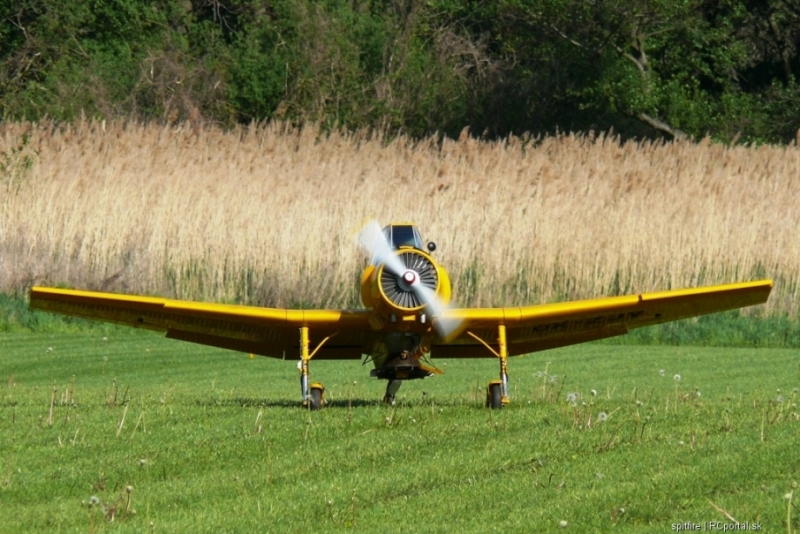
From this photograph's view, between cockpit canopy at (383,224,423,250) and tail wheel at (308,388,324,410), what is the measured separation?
1040 millimetres

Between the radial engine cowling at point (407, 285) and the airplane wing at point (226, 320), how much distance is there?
1.32ft

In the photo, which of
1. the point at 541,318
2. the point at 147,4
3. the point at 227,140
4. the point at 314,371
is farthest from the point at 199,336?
the point at 147,4

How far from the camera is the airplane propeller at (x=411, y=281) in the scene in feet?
27.8

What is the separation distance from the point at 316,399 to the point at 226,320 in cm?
94

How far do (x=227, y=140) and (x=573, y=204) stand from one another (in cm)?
513

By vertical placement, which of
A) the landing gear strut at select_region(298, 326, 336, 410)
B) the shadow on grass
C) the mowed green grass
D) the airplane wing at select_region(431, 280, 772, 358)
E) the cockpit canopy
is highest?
the cockpit canopy

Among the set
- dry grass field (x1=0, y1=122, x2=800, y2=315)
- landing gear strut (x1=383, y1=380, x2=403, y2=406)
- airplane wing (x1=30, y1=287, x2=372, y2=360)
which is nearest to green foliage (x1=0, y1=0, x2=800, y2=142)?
dry grass field (x1=0, y1=122, x2=800, y2=315)

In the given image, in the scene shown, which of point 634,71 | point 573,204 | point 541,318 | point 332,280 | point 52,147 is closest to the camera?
point 541,318

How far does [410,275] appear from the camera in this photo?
8461mm

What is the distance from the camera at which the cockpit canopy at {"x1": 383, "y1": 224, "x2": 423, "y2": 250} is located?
28.8ft

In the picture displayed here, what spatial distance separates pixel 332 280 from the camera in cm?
1593

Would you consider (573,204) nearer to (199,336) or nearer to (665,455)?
(199,336)

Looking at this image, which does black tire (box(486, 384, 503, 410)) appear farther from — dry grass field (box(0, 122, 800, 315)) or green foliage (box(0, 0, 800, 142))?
green foliage (box(0, 0, 800, 142))

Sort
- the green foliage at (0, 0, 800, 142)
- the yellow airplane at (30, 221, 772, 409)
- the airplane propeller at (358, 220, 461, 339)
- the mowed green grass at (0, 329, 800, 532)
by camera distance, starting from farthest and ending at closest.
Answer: the green foliage at (0, 0, 800, 142) < the yellow airplane at (30, 221, 772, 409) < the airplane propeller at (358, 220, 461, 339) < the mowed green grass at (0, 329, 800, 532)
